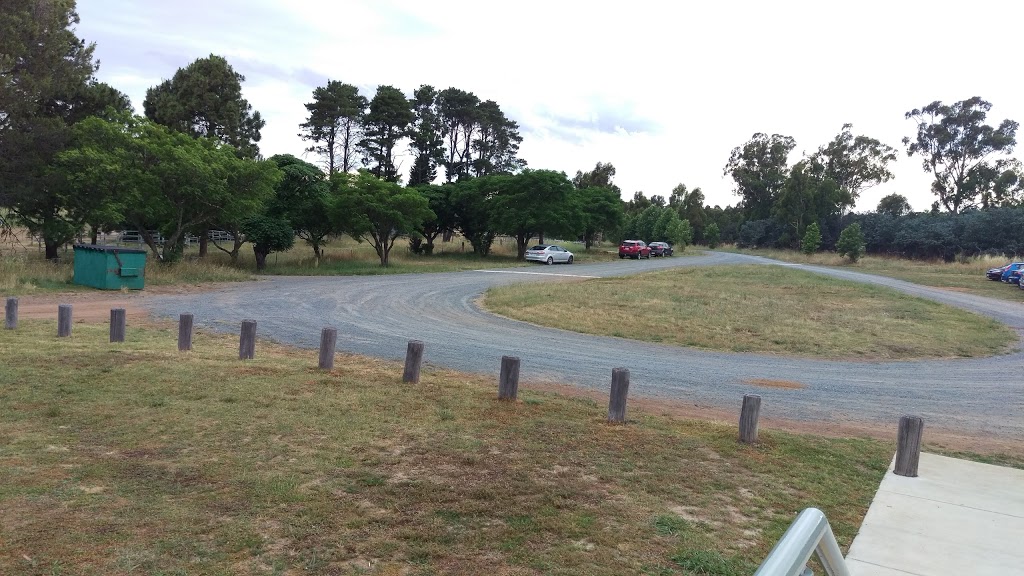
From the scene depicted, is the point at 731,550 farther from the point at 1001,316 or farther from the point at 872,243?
the point at 872,243

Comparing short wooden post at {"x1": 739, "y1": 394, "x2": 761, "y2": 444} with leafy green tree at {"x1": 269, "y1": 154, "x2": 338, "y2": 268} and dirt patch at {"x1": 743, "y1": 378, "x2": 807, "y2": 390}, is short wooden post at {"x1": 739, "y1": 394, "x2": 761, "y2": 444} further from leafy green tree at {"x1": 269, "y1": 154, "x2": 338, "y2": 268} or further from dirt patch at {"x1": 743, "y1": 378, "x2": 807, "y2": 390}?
leafy green tree at {"x1": 269, "y1": 154, "x2": 338, "y2": 268}

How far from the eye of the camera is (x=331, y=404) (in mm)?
7613

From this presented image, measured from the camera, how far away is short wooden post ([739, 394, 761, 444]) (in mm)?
6898

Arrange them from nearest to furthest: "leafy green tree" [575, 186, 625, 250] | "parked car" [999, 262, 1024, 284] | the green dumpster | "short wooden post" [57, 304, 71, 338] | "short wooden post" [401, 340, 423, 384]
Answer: "short wooden post" [401, 340, 423, 384] → "short wooden post" [57, 304, 71, 338] → the green dumpster → "parked car" [999, 262, 1024, 284] → "leafy green tree" [575, 186, 625, 250]

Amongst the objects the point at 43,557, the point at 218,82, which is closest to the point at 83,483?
the point at 43,557

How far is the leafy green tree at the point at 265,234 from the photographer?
1190 inches

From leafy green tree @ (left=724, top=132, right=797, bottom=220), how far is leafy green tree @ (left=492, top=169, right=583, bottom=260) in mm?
60785

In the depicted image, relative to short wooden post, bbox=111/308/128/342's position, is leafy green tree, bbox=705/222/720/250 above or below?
above

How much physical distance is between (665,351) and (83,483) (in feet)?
36.6

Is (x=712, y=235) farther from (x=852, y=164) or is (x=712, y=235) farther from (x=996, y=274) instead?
(x=996, y=274)

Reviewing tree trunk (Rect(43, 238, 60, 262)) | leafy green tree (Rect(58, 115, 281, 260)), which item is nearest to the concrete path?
leafy green tree (Rect(58, 115, 281, 260))

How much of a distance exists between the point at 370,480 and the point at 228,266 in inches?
1092

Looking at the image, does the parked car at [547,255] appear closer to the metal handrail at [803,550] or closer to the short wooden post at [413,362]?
the short wooden post at [413,362]

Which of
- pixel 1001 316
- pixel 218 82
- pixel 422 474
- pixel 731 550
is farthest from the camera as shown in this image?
pixel 218 82
